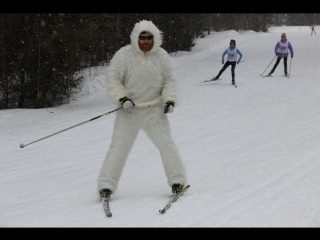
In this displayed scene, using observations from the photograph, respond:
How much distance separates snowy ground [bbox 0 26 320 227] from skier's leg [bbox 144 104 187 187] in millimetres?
254

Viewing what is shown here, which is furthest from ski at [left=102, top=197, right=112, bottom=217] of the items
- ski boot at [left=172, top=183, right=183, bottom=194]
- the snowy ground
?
ski boot at [left=172, top=183, right=183, bottom=194]

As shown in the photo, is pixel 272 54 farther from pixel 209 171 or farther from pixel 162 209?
pixel 162 209

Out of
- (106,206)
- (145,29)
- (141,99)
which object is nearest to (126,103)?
(141,99)

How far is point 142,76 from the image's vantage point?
5000 mm

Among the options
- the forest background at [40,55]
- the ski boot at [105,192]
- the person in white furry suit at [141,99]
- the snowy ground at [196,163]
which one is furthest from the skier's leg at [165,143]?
the forest background at [40,55]

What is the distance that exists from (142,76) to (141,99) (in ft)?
0.86

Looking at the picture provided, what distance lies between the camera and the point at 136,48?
5051 millimetres

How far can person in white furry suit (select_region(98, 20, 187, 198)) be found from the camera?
5.01 meters

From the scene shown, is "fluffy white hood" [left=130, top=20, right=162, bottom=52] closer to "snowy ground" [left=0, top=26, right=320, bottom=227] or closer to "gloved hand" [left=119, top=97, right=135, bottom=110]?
"gloved hand" [left=119, top=97, right=135, bottom=110]

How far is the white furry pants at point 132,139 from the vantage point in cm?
503

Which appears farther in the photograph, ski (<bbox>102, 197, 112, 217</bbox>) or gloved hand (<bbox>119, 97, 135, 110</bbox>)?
gloved hand (<bbox>119, 97, 135, 110</bbox>)

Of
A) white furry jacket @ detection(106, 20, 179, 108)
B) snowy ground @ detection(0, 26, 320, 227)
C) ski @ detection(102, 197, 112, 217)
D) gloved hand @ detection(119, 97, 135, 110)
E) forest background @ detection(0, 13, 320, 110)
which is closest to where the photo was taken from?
snowy ground @ detection(0, 26, 320, 227)

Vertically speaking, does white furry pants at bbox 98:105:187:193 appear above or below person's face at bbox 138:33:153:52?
below
